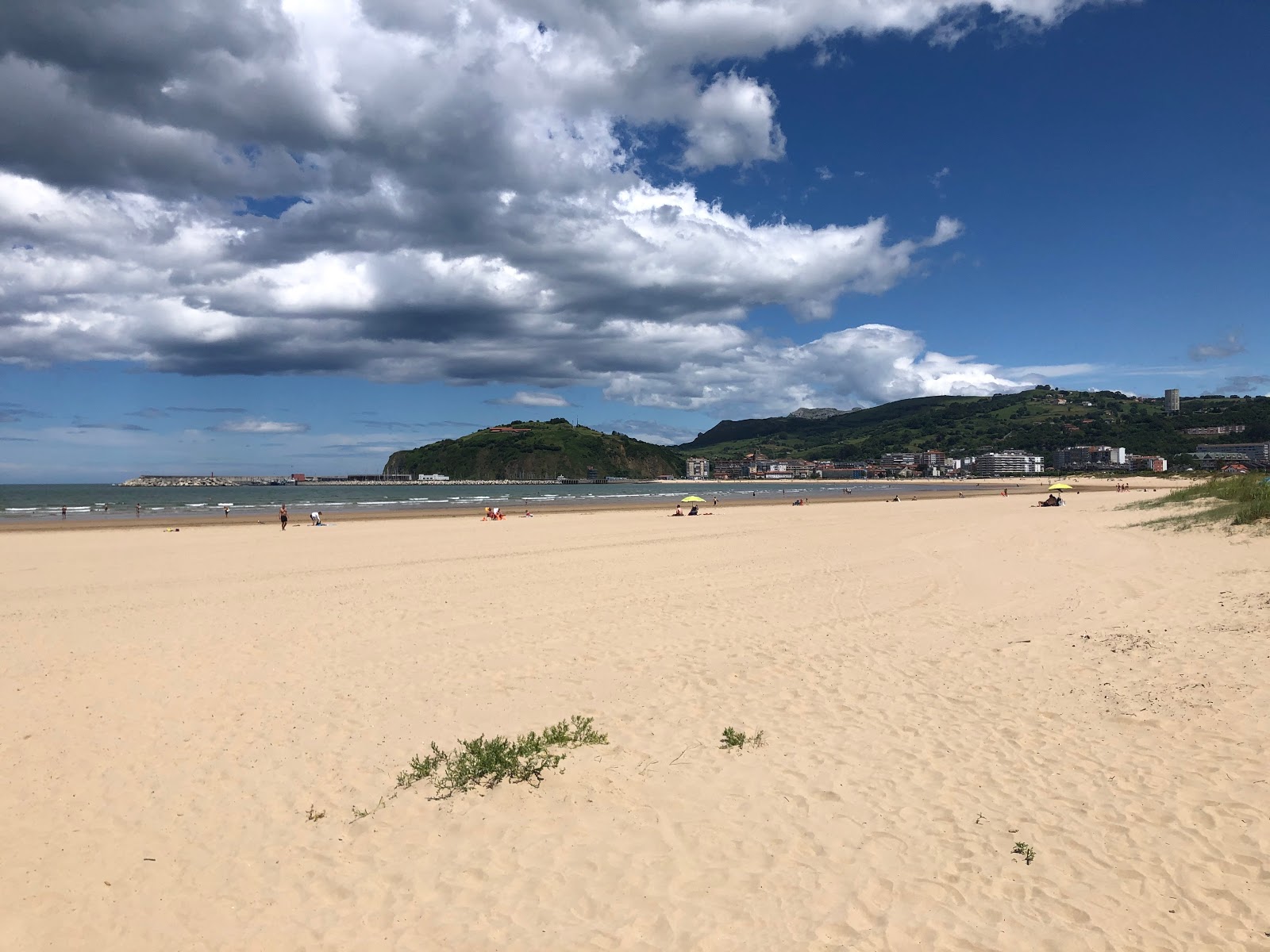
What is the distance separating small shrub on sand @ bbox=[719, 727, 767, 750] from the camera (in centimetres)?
671

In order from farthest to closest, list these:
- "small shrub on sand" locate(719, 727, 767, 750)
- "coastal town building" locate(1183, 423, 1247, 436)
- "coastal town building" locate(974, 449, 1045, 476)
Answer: "coastal town building" locate(974, 449, 1045, 476), "coastal town building" locate(1183, 423, 1247, 436), "small shrub on sand" locate(719, 727, 767, 750)

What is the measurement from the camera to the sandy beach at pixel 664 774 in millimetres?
4344

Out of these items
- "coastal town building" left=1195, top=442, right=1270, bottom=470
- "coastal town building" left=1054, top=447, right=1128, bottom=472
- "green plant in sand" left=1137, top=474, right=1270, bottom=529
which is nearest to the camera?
"green plant in sand" left=1137, top=474, right=1270, bottom=529

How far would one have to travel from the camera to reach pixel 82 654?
1048 centimetres

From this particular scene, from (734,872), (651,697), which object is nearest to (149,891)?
(734,872)

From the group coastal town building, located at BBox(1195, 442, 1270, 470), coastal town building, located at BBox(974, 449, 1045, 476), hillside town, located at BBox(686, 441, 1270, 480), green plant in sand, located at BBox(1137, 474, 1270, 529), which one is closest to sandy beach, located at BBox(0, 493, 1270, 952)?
green plant in sand, located at BBox(1137, 474, 1270, 529)

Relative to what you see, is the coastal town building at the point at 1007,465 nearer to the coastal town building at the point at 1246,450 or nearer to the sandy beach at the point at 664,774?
the coastal town building at the point at 1246,450

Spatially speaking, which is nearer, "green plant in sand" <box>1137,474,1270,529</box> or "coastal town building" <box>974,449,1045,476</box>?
"green plant in sand" <box>1137,474,1270,529</box>

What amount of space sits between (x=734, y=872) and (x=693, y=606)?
28.2ft

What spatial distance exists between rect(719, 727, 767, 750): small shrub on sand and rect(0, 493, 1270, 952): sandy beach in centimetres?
18

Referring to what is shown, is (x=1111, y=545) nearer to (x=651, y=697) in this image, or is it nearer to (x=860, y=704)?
(x=860, y=704)

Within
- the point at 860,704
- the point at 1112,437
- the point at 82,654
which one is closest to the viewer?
the point at 860,704

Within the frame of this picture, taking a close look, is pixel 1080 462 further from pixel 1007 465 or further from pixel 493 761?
pixel 493 761

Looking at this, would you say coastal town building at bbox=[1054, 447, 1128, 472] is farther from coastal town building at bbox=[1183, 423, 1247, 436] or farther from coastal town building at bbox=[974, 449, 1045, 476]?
coastal town building at bbox=[1183, 423, 1247, 436]
